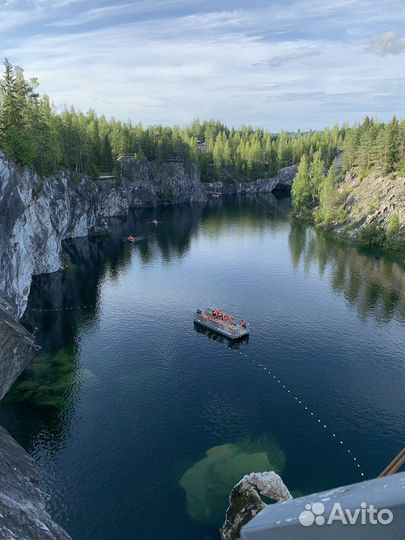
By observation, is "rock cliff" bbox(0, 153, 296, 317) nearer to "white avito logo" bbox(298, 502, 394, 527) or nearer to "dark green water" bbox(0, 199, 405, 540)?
"dark green water" bbox(0, 199, 405, 540)

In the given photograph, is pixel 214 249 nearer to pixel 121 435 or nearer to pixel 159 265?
pixel 159 265

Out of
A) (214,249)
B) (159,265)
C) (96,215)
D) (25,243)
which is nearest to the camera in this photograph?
(25,243)

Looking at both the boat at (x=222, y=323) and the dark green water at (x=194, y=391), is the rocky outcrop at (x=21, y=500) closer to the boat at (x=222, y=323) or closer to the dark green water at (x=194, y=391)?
the dark green water at (x=194, y=391)

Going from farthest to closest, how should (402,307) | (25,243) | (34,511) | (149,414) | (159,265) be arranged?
(159,265) < (402,307) < (25,243) < (149,414) < (34,511)

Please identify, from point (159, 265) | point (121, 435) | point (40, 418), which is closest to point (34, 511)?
point (121, 435)

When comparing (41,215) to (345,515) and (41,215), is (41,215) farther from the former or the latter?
(345,515)

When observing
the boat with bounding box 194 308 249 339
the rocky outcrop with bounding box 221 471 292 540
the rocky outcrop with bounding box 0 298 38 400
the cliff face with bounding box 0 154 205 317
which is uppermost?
the cliff face with bounding box 0 154 205 317

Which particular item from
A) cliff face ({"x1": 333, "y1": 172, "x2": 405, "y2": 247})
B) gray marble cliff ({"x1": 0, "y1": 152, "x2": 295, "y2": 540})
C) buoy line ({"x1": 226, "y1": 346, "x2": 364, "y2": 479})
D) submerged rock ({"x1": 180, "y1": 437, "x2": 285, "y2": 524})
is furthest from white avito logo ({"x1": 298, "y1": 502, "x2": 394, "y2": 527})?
cliff face ({"x1": 333, "y1": 172, "x2": 405, "y2": 247})
